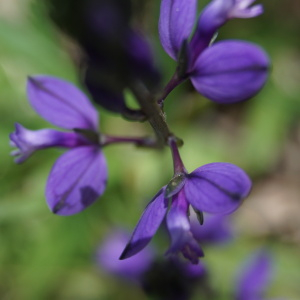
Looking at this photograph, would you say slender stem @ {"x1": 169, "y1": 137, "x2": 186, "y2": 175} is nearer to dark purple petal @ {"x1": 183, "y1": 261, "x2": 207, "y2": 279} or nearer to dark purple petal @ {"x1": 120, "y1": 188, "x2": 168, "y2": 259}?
dark purple petal @ {"x1": 120, "y1": 188, "x2": 168, "y2": 259}

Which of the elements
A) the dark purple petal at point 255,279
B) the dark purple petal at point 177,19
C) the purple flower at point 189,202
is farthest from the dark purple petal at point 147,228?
the dark purple petal at point 255,279

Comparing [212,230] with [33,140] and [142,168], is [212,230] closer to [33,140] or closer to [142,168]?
[142,168]

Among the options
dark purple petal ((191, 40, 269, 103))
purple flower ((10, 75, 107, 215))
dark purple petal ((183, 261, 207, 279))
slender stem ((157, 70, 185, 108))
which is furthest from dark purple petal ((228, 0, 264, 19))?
dark purple petal ((183, 261, 207, 279))

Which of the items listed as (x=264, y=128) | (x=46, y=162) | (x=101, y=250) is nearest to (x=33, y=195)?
(x=46, y=162)

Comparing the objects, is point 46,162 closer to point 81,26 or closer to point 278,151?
point 278,151

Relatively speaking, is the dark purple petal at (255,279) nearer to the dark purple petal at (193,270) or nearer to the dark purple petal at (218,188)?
the dark purple petal at (193,270)

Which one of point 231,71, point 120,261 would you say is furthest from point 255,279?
point 231,71
